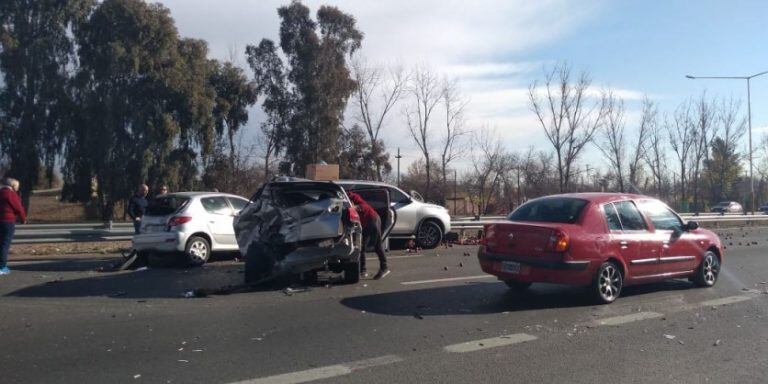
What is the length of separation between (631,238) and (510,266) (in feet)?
5.88

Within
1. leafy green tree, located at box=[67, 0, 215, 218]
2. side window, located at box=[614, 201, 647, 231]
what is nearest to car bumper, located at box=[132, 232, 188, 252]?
side window, located at box=[614, 201, 647, 231]

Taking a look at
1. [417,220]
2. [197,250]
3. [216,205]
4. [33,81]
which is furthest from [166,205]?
[33,81]

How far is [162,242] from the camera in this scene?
1208 cm

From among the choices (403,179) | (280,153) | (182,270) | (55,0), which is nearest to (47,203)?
(55,0)

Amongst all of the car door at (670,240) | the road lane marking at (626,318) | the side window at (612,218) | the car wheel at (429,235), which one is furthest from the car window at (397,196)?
the road lane marking at (626,318)

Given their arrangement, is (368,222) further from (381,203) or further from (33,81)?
(33,81)

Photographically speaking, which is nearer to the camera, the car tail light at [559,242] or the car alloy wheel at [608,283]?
the car tail light at [559,242]

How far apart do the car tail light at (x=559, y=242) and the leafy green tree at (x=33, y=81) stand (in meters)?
35.2

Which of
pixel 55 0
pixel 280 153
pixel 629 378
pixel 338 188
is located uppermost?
pixel 55 0

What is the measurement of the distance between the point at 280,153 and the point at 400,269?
92.4 feet

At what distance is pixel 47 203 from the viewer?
164 feet

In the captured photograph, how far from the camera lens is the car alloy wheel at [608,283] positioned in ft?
27.3

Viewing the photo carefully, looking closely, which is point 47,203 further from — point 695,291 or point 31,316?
point 695,291

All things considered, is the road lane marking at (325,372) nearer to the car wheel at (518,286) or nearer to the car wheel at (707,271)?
the car wheel at (518,286)
